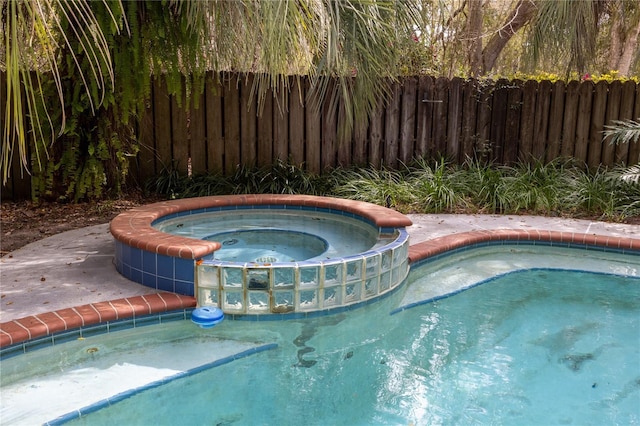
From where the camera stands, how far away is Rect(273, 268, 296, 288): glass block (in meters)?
3.38

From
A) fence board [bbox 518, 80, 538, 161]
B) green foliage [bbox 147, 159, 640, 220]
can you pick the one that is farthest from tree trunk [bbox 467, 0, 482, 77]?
green foliage [bbox 147, 159, 640, 220]

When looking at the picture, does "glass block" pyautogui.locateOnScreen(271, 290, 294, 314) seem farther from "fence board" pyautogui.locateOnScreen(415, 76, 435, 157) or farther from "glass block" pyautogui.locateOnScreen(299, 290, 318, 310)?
"fence board" pyautogui.locateOnScreen(415, 76, 435, 157)

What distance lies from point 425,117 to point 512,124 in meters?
1.18

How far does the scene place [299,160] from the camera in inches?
284

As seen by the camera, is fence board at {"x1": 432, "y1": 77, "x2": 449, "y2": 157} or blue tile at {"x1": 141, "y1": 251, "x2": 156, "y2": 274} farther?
fence board at {"x1": 432, "y1": 77, "x2": 449, "y2": 157}

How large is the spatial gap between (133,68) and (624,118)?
6065 millimetres

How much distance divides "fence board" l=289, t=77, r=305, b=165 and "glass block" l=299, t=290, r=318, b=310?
12.7ft

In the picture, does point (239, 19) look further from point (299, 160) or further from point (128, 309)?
point (299, 160)

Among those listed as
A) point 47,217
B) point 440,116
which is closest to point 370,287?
point 47,217

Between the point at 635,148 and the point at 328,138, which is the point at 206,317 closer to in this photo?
the point at 328,138

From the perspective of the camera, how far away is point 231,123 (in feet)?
22.8

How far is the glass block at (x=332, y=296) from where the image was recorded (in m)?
3.54

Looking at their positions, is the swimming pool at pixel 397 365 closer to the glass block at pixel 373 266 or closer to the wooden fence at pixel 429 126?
the glass block at pixel 373 266

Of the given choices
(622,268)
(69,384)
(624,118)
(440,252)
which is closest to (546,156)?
(624,118)
